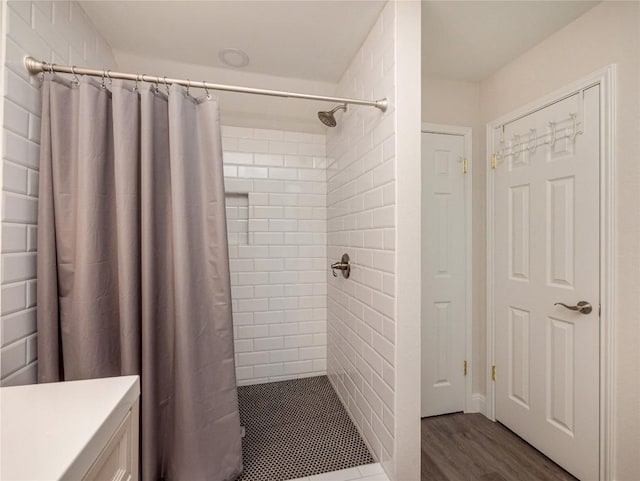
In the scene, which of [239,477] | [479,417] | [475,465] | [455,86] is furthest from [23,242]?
[479,417]

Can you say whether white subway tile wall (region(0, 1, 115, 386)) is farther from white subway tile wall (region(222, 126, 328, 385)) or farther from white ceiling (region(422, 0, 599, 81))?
white ceiling (region(422, 0, 599, 81))

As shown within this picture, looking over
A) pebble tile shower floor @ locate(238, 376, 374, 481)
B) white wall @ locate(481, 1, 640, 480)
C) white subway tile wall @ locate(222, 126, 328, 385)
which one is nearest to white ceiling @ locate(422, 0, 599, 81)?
white wall @ locate(481, 1, 640, 480)

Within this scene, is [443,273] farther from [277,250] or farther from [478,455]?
[277,250]

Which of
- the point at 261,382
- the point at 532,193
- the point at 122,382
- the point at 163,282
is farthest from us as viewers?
the point at 261,382

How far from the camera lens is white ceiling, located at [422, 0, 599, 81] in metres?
1.29

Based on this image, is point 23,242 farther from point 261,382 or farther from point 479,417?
point 479,417

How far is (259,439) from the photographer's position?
1419 millimetres

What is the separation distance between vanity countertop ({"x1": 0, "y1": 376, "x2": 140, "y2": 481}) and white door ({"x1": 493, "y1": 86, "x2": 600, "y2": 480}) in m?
1.95

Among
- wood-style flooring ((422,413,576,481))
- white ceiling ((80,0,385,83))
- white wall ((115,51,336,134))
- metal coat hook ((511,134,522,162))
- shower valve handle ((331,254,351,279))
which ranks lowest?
wood-style flooring ((422,413,576,481))

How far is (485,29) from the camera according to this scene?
1429 millimetres

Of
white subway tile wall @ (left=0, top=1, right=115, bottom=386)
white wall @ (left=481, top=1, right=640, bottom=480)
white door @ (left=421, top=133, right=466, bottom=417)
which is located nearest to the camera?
white subway tile wall @ (left=0, top=1, right=115, bottom=386)

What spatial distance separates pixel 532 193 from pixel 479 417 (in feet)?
5.10

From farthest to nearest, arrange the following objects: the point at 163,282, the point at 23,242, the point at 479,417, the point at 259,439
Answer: the point at 479,417, the point at 259,439, the point at 163,282, the point at 23,242

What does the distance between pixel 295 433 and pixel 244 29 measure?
2.17 meters
